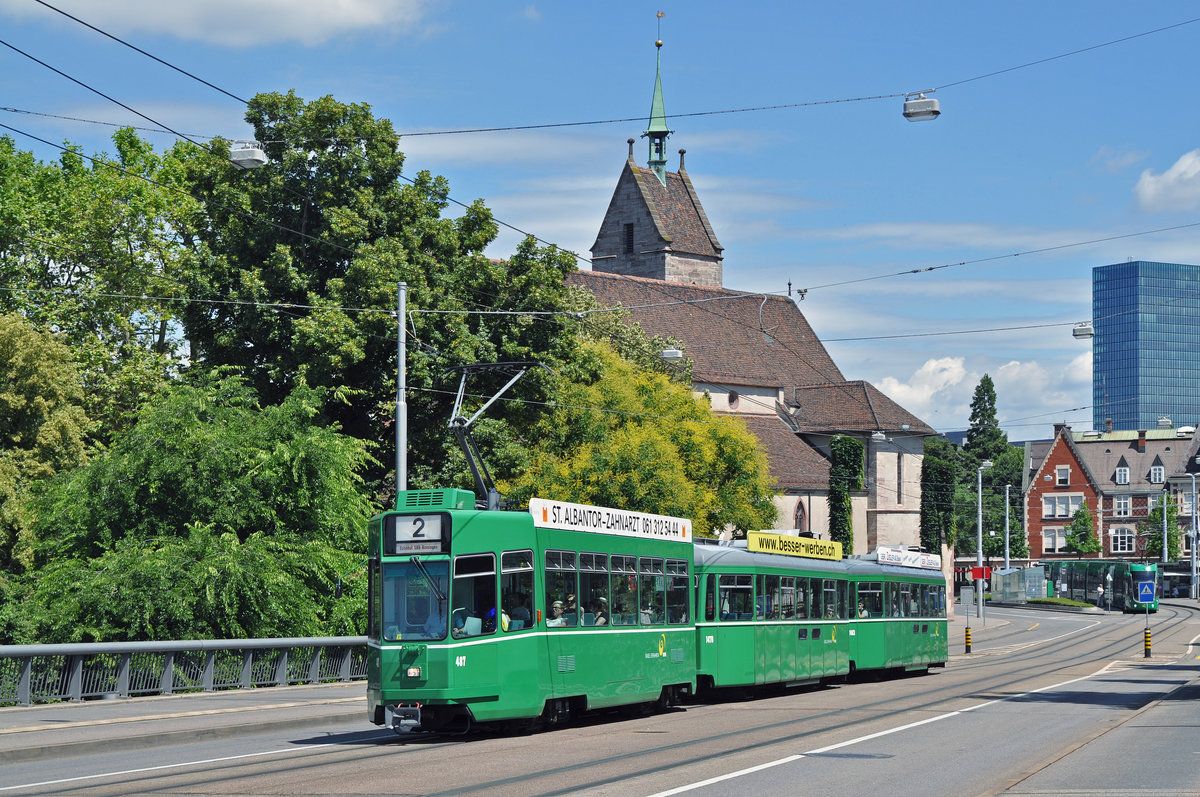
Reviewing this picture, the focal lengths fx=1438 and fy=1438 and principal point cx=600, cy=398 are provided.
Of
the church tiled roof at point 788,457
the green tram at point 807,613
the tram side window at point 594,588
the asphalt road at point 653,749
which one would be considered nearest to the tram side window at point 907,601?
the green tram at point 807,613

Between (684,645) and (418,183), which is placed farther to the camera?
(418,183)

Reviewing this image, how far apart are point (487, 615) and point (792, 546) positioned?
428 inches

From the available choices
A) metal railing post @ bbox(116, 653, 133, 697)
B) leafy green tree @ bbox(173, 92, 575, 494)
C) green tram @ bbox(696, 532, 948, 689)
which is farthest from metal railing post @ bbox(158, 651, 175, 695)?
leafy green tree @ bbox(173, 92, 575, 494)

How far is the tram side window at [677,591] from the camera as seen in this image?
70.3ft

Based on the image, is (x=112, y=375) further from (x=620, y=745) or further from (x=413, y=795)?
(x=413, y=795)

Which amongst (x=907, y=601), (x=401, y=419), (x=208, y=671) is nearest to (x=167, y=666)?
(x=208, y=671)

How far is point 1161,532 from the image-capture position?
12475 centimetres

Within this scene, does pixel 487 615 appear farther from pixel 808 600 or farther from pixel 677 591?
pixel 808 600

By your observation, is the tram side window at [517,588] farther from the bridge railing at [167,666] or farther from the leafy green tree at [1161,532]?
the leafy green tree at [1161,532]

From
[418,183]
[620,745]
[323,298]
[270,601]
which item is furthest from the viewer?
[418,183]

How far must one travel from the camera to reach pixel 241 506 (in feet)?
95.5

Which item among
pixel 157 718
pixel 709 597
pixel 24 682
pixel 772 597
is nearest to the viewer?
pixel 157 718

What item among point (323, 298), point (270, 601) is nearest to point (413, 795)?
point (270, 601)

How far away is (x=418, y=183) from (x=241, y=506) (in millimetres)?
13233
